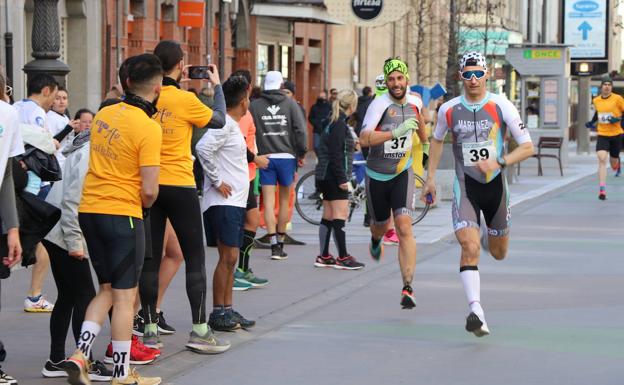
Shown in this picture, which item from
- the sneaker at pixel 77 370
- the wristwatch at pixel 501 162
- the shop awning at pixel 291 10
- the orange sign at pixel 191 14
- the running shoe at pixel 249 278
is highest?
the shop awning at pixel 291 10

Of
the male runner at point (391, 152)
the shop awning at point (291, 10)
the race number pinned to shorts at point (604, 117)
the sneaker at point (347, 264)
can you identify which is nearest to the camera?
the male runner at point (391, 152)

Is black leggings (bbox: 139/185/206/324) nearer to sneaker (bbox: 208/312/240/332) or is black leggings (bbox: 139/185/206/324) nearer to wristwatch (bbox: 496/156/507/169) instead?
sneaker (bbox: 208/312/240/332)

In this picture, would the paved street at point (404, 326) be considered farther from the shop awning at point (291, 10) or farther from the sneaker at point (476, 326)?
the shop awning at point (291, 10)

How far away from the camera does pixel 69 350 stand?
31.1ft

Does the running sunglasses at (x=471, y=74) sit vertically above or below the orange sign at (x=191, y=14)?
below

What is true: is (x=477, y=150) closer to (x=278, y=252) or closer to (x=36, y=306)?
(x=36, y=306)

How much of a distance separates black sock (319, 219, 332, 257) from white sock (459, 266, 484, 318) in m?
4.10

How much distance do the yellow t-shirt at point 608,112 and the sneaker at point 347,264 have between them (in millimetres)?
12328

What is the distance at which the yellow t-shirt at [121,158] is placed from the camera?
7.95 meters

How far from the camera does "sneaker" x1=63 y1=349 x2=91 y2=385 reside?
25.7ft

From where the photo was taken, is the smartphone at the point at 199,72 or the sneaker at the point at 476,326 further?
the sneaker at the point at 476,326

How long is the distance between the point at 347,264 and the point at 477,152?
3.98 m

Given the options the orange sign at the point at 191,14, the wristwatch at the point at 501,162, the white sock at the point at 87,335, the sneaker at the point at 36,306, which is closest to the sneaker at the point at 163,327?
the sneaker at the point at 36,306

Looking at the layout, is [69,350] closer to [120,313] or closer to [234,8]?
[120,313]
